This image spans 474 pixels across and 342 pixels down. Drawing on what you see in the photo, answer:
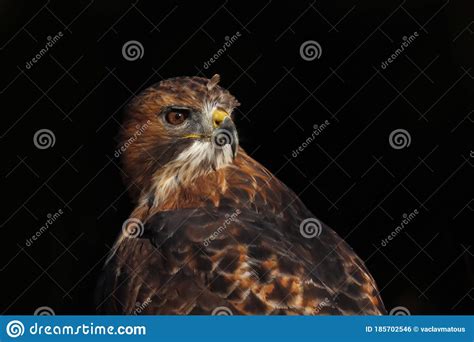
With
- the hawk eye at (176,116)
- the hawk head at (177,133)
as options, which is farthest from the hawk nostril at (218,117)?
the hawk eye at (176,116)

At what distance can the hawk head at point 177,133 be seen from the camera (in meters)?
3.96

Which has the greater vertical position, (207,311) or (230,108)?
(230,108)

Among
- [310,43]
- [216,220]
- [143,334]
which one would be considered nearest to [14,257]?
[143,334]

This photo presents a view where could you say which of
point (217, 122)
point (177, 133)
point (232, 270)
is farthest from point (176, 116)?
point (232, 270)

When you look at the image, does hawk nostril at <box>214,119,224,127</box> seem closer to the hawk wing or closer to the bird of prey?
the bird of prey

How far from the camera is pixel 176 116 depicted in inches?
160

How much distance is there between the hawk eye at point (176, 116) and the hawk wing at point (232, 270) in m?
0.51

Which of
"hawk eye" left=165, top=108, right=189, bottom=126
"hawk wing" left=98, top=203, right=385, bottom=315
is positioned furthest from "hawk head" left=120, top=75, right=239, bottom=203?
"hawk wing" left=98, top=203, right=385, bottom=315

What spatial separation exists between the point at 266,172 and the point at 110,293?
109 centimetres

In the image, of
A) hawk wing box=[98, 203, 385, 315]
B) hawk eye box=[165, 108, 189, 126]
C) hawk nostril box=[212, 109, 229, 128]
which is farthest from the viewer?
hawk eye box=[165, 108, 189, 126]

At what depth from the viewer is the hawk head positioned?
3.96 metres

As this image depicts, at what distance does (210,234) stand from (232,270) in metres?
0.28

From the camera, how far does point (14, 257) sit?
4.25 metres

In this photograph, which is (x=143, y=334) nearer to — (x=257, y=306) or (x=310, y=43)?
(x=257, y=306)
